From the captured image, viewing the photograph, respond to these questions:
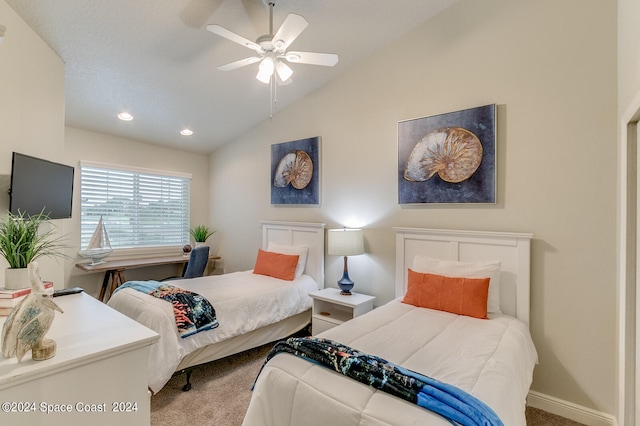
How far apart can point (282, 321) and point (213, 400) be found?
1.03 m

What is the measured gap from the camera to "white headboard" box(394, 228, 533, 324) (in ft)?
7.77

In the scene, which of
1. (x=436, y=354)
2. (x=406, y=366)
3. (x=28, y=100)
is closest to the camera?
(x=406, y=366)

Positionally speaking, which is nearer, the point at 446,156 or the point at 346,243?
the point at 446,156

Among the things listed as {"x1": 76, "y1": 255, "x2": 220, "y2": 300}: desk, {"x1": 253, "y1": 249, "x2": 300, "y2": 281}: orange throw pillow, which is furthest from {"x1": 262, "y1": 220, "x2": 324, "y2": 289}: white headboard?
{"x1": 76, "y1": 255, "x2": 220, "y2": 300}: desk

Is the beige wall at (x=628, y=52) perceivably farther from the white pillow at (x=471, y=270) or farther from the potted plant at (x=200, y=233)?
the potted plant at (x=200, y=233)

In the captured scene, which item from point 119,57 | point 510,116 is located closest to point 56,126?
point 119,57

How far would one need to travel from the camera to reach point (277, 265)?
3615mm

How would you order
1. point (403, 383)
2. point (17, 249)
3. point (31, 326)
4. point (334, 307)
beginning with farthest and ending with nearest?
point (334, 307) → point (17, 249) → point (403, 383) → point (31, 326)

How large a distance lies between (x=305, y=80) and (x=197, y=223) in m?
3.09

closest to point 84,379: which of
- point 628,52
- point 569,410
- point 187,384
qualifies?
point 187,384

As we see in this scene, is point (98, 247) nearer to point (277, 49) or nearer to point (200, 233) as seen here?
point (200, 233)

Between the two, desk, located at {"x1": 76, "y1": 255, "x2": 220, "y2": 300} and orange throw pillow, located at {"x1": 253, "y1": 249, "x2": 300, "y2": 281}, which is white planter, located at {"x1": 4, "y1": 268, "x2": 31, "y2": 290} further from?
desk, located at {"x1": 76, "y1": 255, "x2": 220, "y2": 300}

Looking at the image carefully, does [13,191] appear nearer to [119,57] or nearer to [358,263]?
[119,57]

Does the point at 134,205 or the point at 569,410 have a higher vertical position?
the point at 134,205
